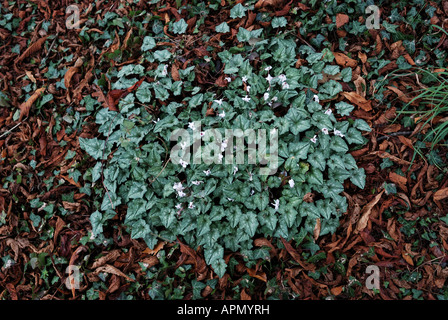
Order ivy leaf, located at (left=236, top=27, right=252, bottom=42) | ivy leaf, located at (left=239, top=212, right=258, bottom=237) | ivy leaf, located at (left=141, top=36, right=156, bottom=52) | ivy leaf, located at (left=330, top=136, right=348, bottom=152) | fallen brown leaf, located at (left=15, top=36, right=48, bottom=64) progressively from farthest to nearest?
fallen brown leaf, located at (left=15, top=36, right=48, bottom=64), ivy leaf, located at (left=141, top=36, right=156, bottom=52), ivy leaf, located at (left=236, top=27, right=252, bottom=42), ivy leaf, located at (left=330, top=136, right=348, bottom=152), ivy leaf, located at (left=239, top=212, right=258, bottom=237)

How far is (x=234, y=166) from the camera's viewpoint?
203cm

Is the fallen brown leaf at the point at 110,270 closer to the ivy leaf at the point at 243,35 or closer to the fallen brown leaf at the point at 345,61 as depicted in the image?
the ivy leaf at the point at 243,35

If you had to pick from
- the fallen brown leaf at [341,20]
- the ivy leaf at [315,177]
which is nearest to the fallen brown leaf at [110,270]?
the ivy leaf at [315,177]

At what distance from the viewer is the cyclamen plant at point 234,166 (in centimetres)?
206

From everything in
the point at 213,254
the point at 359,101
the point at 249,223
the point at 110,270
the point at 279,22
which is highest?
the point at 279,22

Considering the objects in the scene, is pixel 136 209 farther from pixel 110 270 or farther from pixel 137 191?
pixel 110 270

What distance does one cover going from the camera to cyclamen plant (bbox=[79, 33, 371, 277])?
2.06 meters

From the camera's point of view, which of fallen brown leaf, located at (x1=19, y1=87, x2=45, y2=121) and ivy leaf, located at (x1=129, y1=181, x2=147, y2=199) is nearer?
ivy leaf, located at (x1=129, y1=181, x2=147, y2=199)

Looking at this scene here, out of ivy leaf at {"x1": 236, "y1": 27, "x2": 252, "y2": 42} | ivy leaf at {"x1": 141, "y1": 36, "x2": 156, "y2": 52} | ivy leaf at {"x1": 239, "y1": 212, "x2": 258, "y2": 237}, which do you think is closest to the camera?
ivy leaf at {"x1": 239, "y1": 212, "x2": 258, "y2": 237}

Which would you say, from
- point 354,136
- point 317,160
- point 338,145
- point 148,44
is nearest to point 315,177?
point 317,160

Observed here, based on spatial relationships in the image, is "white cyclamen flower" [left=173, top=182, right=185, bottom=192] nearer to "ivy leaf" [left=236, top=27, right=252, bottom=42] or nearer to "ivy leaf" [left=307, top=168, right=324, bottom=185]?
"ivy leaf" [left=307, top=168, right=324, bottom=185]

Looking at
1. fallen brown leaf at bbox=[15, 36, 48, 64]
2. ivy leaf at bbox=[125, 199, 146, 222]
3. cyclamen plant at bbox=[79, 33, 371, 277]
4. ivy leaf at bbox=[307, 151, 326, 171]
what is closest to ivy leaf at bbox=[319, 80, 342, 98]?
cyclamen plant at bbox=[79, 33, 371, 277]

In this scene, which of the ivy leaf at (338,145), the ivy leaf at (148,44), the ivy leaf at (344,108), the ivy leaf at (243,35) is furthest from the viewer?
the ivy leaf at (148,44)

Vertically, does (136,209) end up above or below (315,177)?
below
